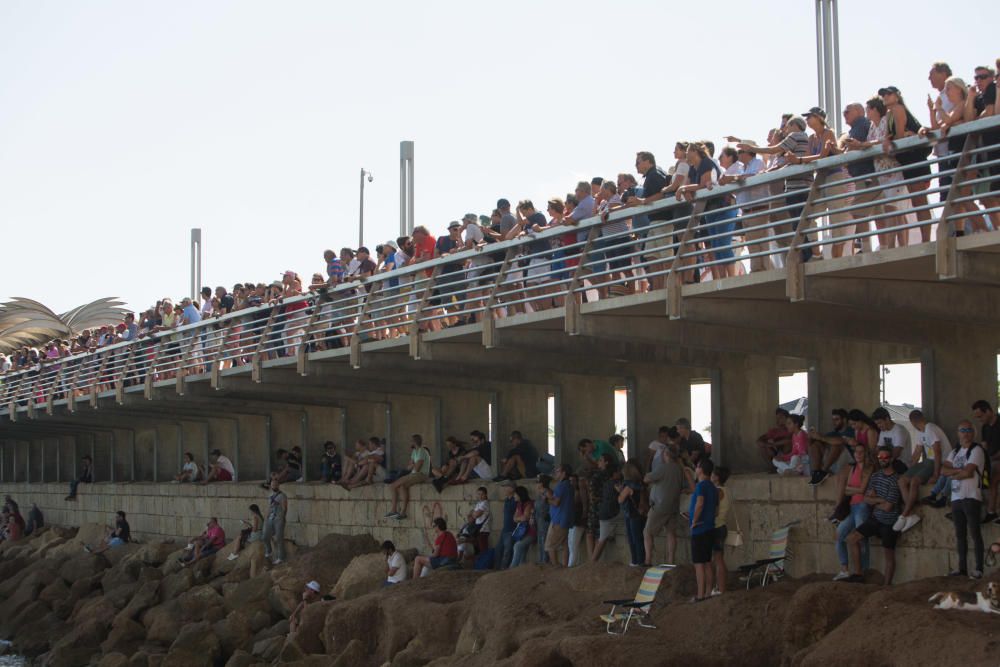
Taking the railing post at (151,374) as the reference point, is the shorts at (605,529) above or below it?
below

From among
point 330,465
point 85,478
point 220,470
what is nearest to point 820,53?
point 330,465

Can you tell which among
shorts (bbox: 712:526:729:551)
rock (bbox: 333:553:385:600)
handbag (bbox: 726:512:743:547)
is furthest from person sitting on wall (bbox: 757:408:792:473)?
rock (bbox: 333:553:385:600)

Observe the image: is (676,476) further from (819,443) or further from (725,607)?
(725,607)

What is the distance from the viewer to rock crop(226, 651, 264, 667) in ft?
72.3

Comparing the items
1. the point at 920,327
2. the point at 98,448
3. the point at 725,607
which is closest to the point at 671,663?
the point at 725,607

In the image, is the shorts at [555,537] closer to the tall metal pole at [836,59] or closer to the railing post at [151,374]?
the tall metal pole at [836,59]

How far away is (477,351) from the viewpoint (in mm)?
21047

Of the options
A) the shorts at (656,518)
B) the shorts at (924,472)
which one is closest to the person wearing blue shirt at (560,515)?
the shorts at (656,518)

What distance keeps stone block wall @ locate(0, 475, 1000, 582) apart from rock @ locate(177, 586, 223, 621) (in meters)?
2.01

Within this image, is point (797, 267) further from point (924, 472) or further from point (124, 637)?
point (124, 637)

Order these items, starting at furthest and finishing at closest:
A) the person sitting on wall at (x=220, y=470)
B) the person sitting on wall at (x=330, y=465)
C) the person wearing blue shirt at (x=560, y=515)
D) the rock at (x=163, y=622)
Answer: the person sitting on wall at (x=220, y=470)
the person sitting on wall at (x=330, y=465)
the rock at (x=163, y=622)
the person wearing blue shirt at (x=560, y=515)

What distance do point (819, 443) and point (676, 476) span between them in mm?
1882

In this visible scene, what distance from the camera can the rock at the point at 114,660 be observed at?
24.0 metres

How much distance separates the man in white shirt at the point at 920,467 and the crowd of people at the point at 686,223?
6.14 ft
